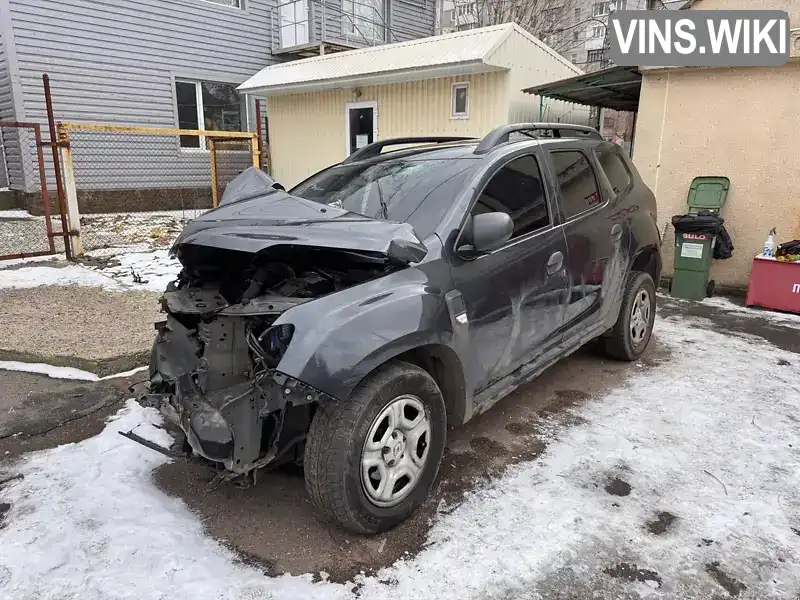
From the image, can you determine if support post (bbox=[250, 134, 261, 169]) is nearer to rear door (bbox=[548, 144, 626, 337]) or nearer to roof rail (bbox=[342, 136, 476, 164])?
roof rail (bbox=[342, 136, 476, 164])

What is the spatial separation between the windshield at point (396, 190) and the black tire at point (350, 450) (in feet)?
2.66

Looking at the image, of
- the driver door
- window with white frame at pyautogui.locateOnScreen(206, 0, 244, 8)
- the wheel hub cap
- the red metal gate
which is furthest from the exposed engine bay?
window with white frame at pyautogui.locateOnScreen(206, 0, 244, 8)

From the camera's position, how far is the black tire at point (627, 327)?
4.47m

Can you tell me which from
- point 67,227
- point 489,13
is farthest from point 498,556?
point 489,13

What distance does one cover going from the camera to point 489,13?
2027 centimetres

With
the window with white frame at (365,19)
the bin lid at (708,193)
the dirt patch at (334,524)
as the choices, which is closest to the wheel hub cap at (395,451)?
the dirt patch at (334,524)

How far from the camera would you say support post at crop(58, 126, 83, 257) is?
24.1 ft

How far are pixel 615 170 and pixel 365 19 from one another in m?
13.3

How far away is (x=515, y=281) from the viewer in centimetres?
313

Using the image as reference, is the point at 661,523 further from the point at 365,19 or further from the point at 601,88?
the point at 365,19

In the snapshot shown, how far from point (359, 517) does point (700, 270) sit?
19.6ft

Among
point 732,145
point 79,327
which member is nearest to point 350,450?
point 79,327

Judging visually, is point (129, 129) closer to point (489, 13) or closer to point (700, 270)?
point (700, 270)

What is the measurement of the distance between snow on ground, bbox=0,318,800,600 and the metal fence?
7648mm
